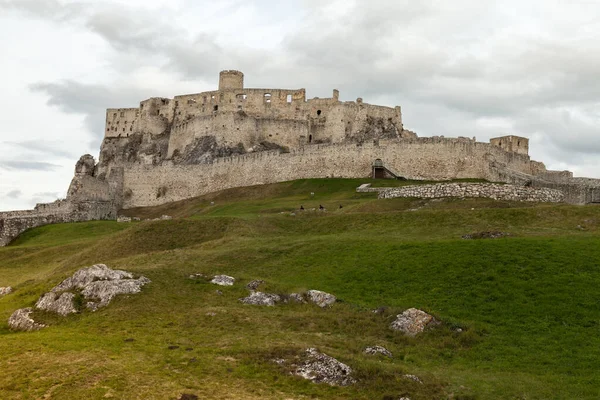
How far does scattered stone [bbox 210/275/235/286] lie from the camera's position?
28.0 m

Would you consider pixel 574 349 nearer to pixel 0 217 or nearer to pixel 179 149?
pixel 0 217

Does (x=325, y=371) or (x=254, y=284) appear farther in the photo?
(x=254, y=284)

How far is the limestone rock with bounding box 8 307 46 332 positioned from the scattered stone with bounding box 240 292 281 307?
800 cm

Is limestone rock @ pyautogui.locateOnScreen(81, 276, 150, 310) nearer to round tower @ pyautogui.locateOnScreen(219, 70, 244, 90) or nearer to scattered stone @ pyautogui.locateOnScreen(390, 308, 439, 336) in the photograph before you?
scattered stone @ pyautogui.locateOnScreen(390, 308, 439, 336)

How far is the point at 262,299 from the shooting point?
25688mm

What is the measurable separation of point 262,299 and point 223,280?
129 inches

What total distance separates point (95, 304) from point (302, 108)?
74879 millimetres

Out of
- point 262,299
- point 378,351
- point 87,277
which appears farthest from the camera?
point 87,277

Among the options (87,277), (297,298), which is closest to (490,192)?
(297,298)

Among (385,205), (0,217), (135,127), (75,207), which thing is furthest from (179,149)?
(385,205)

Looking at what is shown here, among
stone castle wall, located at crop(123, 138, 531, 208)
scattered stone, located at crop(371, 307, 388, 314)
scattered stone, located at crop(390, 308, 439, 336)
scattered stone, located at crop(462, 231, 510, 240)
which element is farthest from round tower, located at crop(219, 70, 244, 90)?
scattered stone, located at crop(390, 308, 439, 336)

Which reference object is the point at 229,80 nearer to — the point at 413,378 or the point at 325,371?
the point at 325,371

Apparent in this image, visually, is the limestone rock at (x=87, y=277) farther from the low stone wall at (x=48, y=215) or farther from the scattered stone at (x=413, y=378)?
the low stone wall at (x=48, y=215)

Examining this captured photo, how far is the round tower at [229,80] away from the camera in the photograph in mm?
102000
